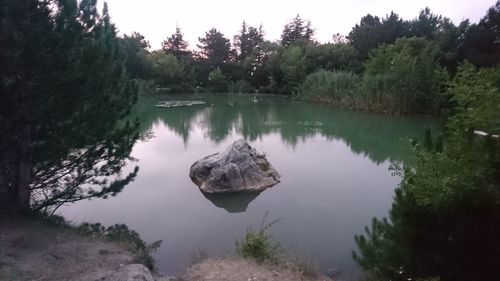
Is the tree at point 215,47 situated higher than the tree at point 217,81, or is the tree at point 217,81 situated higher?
the tree at point 215,47

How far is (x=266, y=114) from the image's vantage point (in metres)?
20.0

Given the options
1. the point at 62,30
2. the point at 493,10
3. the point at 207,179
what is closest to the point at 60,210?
the point at 207,179

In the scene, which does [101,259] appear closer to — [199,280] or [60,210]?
[199,280]

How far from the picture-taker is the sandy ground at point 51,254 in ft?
11.2

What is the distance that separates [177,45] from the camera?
1794 inches

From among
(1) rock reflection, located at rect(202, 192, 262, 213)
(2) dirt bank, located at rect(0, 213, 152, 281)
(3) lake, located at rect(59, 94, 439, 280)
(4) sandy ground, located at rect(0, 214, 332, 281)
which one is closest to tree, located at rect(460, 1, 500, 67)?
(3) lake, located at rect(59, 94, 439, 280)

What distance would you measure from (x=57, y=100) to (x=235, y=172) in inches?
164

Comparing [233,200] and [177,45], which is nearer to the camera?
[233,200]

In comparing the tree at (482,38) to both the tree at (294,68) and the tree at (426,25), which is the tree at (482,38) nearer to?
the tree at (426,25)

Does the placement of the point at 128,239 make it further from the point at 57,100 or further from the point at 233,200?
the point at 233,200

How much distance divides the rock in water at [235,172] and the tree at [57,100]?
2.69m

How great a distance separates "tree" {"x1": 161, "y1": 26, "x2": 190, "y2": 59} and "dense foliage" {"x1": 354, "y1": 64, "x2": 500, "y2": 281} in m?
44.2

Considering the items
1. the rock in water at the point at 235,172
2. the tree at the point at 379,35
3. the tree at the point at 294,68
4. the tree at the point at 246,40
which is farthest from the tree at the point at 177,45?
the rock in water at the point at 235,172

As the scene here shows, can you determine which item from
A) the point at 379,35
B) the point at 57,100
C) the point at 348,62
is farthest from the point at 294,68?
the point at 57,100
